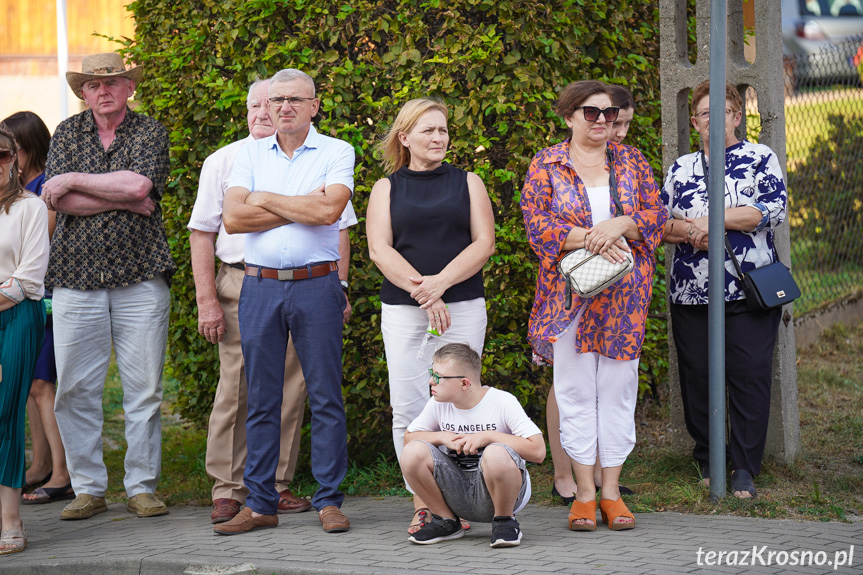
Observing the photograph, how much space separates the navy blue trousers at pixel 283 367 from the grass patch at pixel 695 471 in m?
0.97

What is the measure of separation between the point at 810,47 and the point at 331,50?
16355mm

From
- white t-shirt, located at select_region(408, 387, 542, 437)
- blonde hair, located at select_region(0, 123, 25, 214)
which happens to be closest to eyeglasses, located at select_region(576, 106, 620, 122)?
white t-shirt, located at select_region(408, 387, 542, 437)

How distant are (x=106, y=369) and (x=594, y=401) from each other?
273cm

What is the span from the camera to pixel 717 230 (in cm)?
516

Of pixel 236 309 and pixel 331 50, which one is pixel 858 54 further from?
pixel 236 309

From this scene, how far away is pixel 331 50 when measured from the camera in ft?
20.0

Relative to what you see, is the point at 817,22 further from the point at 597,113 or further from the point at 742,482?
the point at 597,113

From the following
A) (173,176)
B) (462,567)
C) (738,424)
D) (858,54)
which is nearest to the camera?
(462,567)

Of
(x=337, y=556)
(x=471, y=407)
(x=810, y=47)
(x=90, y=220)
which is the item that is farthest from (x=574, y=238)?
(x=810, y=47)

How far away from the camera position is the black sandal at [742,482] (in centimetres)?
545

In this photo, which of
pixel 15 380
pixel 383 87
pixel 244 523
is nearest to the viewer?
pixel 244 523

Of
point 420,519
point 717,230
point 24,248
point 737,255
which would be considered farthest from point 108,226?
point 737,255

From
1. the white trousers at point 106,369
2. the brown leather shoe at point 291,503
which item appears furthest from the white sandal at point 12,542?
the brown leather shoe at point 291,503

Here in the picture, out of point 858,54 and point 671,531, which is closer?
point 671,531
